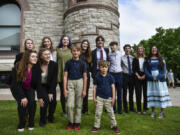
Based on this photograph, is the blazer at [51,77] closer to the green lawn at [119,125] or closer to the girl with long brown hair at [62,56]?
the girl with long brown hair at [62,56]

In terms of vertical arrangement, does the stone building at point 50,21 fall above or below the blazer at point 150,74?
above

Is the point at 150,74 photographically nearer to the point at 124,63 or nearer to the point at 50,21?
the point at 124,63

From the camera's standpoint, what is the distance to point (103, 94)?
3.01 metres

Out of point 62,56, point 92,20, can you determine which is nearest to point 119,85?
point 62,56

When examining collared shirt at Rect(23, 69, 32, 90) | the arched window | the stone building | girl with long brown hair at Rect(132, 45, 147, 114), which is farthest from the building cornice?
collared shirt at Rect(23, 69, 32, 90)

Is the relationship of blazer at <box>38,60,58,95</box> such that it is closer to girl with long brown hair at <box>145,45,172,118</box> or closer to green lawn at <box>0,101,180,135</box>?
green lawn at <box>0,101,180,135</box>

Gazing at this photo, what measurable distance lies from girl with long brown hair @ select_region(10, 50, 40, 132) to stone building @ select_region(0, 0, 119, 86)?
4.75 m

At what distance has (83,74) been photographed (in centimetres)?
314

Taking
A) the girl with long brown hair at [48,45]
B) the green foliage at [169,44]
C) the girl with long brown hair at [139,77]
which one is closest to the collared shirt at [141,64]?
the girl with long brown hair at [139,77]

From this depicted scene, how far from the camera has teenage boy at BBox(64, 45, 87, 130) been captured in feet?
9.94

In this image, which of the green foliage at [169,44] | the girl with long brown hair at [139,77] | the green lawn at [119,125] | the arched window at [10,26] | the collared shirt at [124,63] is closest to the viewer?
the green lawn at [119,125]

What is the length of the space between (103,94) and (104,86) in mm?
163

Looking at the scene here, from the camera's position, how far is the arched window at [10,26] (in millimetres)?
9641

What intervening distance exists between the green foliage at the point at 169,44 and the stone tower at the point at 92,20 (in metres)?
17.1
